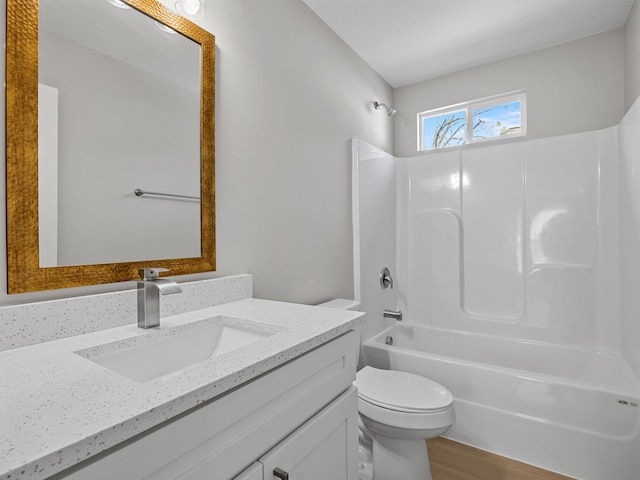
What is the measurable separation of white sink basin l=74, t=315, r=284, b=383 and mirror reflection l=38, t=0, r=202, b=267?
289mm

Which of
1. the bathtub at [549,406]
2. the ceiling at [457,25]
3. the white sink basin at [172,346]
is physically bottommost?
the bathtub at [549,406]

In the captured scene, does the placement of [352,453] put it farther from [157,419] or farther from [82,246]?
[82,246]

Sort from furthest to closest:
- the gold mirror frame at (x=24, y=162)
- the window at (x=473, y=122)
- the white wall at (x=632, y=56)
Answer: the window at (x=473, y=122) < the white wall at (x=632, y=56) < the gold mirror frame at (x=24, y=162)

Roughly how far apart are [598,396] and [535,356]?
29.5 inches

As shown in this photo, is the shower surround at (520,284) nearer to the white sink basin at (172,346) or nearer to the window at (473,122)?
the window at (473,122)

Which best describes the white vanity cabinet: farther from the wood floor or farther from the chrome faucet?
the wood floor

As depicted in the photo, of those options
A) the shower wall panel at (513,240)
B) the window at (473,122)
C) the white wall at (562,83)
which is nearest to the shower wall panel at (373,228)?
the shower wall panel at (513,240)

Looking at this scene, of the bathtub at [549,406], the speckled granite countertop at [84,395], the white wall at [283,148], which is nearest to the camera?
the speckled granite countertop at [84,395]

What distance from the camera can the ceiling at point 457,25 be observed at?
200 centimetres

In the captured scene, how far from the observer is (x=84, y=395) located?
58 cm

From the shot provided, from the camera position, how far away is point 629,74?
215cm

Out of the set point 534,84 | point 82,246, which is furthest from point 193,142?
point 534,84

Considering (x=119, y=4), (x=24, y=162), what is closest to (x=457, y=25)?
(x=119, y=4)

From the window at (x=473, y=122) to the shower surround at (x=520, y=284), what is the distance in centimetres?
18
